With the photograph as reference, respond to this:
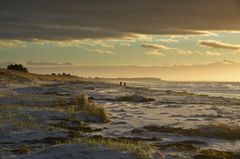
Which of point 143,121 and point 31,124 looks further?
point 143,121

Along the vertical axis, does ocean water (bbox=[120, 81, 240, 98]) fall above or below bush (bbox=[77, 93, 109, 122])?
below

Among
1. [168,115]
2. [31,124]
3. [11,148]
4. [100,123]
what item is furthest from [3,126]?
[168,115]

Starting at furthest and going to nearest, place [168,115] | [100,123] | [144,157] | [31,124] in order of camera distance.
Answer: [168,115]
[100,123]
[31,124]
[144,157]

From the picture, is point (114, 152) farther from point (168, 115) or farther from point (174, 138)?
point (168, 115)

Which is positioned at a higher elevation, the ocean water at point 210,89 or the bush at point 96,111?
the bush at point 96,111

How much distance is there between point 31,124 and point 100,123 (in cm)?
394

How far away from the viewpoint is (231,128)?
1895cm

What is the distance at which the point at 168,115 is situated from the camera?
26438 mm

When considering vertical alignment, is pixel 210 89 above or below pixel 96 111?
below

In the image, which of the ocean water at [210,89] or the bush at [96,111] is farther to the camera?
the ocean water at [210,89]

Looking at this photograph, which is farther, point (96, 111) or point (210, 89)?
point (210, 89)

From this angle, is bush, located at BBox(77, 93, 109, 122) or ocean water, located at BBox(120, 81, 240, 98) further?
ocean water, located at BBox(120, 81, 240, 98)

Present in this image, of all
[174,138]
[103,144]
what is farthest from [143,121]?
[103,144]

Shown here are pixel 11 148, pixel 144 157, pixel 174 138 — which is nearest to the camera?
pixel 144 157
